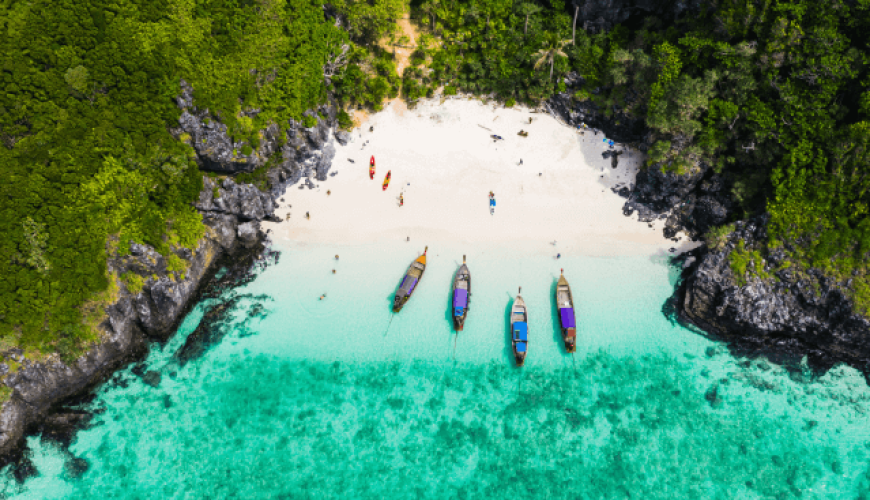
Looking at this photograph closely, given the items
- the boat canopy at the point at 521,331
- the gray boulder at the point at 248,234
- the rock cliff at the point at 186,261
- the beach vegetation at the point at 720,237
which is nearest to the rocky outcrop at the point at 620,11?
the beach vegetation at the point at 720,237

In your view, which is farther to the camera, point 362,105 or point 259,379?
point 362,105

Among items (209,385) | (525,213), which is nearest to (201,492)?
(209,385)

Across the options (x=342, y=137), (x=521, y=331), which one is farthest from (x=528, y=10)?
(x=521, y=331)

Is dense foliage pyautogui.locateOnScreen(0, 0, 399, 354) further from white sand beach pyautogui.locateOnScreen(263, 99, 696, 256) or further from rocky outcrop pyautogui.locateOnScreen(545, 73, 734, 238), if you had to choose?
rocky outcrop pyautogui.locateOnScreen(545, 73, 734, 238)

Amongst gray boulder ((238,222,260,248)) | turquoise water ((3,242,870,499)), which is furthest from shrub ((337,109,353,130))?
turquoise water ((3,242,870,499))

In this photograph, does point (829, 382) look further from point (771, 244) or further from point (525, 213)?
point (525, 213)
